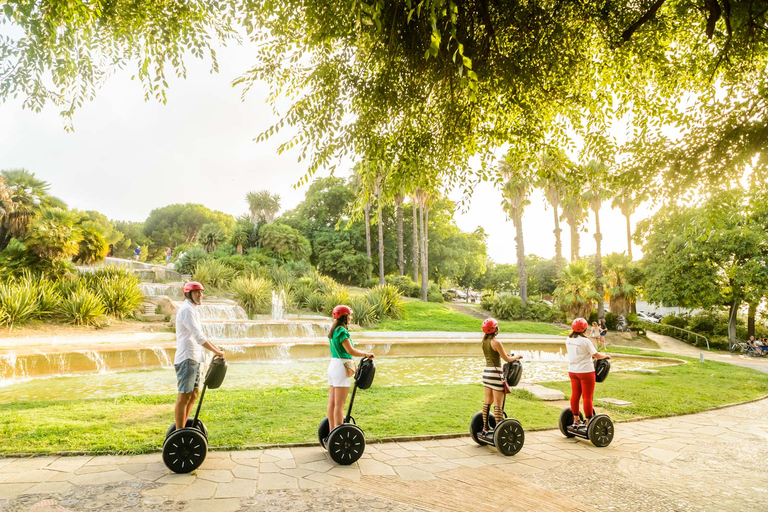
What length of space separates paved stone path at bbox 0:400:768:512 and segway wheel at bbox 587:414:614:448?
14 cm

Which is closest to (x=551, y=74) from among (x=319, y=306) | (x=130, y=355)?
(x=130, y=355)

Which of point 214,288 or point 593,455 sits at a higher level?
point 214,288

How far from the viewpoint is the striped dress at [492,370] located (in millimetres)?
5203

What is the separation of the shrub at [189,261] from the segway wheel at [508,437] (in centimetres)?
2615

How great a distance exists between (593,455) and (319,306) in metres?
19.7

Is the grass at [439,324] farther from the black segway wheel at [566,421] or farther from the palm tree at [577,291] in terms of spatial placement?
the black segway wheel at [566,421]

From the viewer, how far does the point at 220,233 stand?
33.6 meters

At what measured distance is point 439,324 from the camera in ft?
83.4

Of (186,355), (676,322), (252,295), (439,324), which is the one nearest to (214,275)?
(252,295)

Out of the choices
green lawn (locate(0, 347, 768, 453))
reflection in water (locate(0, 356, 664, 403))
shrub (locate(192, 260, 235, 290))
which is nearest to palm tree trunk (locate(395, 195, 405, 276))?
shrub (locate(192, 260, 235, 290))

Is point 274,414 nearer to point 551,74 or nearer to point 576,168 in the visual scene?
point 576,168

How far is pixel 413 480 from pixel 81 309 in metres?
15.3

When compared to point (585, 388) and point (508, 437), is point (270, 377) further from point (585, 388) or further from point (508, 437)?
point (585, 388)

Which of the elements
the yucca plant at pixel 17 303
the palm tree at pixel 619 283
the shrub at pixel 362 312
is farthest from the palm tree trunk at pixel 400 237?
the yucca plant at pixel 17 303
